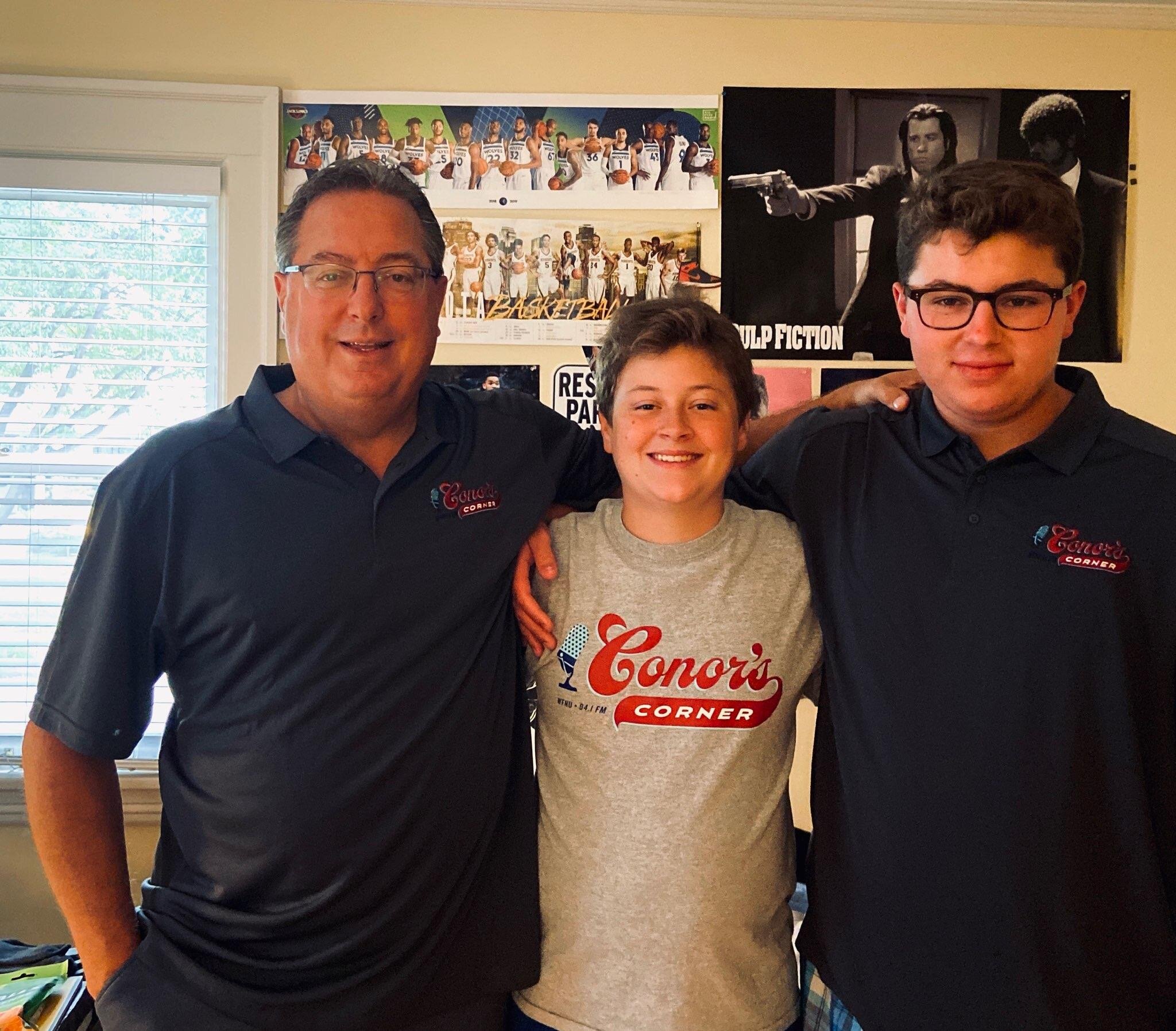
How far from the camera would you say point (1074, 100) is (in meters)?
2.82

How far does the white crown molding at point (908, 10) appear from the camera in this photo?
9.01 ft

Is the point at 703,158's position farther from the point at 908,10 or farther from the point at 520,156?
the point at 908,10

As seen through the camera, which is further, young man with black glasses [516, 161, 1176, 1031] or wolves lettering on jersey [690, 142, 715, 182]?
wolves lettering on jersey [690, 142, 715, 182]

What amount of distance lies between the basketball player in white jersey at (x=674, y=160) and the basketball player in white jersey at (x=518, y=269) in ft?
1.53

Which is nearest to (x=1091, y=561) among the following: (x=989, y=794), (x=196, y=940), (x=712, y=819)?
(x=989, y=794)

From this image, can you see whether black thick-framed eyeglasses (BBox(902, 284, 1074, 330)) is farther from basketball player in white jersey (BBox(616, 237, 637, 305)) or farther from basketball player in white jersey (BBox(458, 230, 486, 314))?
basketball player in white jersey (BBox(458, 230, 486, 314))

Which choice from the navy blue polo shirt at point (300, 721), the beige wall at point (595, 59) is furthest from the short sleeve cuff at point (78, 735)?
the beige wall at point (595, 59)


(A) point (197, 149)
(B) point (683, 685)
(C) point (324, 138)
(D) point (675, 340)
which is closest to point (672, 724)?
(B) point (683, 685)

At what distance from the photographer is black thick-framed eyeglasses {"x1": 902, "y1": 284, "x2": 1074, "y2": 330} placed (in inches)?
47.5

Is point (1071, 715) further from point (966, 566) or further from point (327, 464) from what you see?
point (327, 464)

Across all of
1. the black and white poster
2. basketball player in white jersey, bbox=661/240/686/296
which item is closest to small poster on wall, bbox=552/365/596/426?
basketball player in white jersey, bbox=661/240/686/296

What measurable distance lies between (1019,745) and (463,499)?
2.72 ft

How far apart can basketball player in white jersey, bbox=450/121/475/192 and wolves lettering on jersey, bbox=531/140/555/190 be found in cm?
19

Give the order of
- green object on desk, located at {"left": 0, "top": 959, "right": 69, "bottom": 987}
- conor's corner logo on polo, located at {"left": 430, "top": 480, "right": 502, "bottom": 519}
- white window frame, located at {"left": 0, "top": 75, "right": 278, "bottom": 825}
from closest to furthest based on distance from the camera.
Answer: conor's corner logo on polo, located at {"left": 430, "top": 480, "right": 502, "bottom": 519} < green object on desk, located at {"left": 0, "top": 959, "right": 69, "bottom": 987} < white window frame, located at {"left": 0, "top": 75, "right": 278, "bottom": 825}
